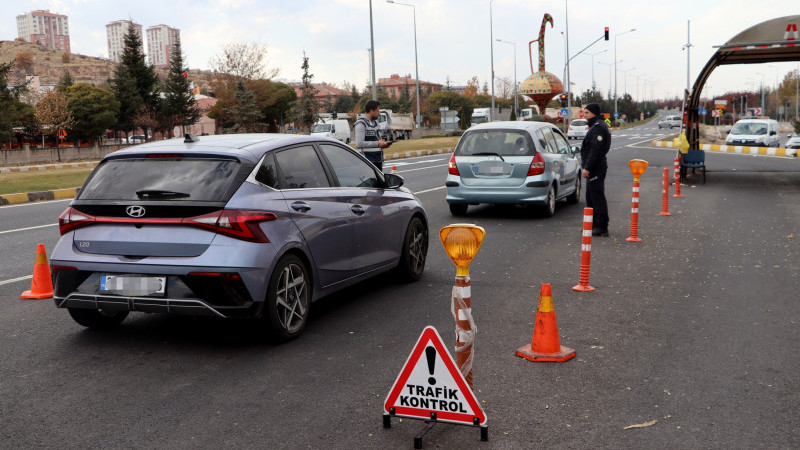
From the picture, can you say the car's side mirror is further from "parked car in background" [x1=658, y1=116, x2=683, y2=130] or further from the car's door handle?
"parked car in background" [x1=658, y1=116, x2=683, y2=130]

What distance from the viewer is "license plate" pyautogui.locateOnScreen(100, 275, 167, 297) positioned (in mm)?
5152

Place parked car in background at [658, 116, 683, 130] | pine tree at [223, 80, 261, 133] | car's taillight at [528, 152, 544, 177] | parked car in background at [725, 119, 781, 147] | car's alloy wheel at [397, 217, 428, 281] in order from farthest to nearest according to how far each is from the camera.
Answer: parked car in background at [658, 116, 683, 130]
pine tree at [223, 80, 261, 133]
parked car in background at [725, 119, 781, 147]
car's taillight at [528, 152, 544, 177]
car's alloy wheel at [397, 217, 428, 281]

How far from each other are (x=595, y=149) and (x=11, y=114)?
137 ft

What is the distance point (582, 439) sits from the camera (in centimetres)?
388

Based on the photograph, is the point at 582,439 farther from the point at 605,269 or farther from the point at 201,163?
the point at 605,269

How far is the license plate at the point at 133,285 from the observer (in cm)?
515

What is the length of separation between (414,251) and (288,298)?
2.48m

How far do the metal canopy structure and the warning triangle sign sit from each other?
52.1 ft

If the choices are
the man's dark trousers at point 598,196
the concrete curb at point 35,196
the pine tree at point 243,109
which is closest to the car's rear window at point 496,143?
the man's dark trousers at point 598,196

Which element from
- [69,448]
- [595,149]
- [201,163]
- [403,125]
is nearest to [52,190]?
[595,149]

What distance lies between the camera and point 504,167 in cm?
1271

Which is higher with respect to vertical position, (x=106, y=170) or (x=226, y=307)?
(x=106, y=170)

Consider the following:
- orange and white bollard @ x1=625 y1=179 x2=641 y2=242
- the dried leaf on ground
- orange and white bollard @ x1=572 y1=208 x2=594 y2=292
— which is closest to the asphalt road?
the dried leaf on ground

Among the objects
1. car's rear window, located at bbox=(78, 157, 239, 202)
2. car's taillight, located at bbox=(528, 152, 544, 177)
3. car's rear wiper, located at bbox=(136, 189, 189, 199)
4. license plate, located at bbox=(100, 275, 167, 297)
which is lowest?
license plate, located at bbox=(100, 275, 167, 297)
